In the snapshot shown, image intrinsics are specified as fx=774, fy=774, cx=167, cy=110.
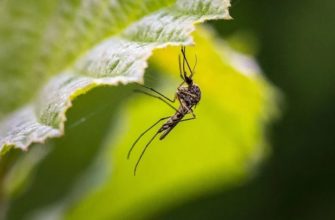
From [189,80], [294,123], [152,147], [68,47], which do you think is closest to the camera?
[68,47]

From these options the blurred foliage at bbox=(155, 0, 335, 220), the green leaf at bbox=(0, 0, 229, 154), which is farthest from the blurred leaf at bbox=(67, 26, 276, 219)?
the blurred foliage at bbox=(155, 0, 335, 220)

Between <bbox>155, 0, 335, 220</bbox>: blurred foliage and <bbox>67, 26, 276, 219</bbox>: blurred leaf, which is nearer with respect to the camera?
<bbox>67, 26, 276, 219</bbox>: blurred leaf

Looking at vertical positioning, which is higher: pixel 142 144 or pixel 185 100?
pixel 142 144

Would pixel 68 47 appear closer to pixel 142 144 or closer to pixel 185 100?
pixel 185 100

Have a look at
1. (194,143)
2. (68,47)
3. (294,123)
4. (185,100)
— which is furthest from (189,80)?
(294,123)

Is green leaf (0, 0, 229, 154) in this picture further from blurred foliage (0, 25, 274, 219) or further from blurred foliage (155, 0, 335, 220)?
blurred foliage (155, 0, 335, 220)

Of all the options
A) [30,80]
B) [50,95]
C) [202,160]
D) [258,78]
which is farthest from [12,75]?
[202,160]
